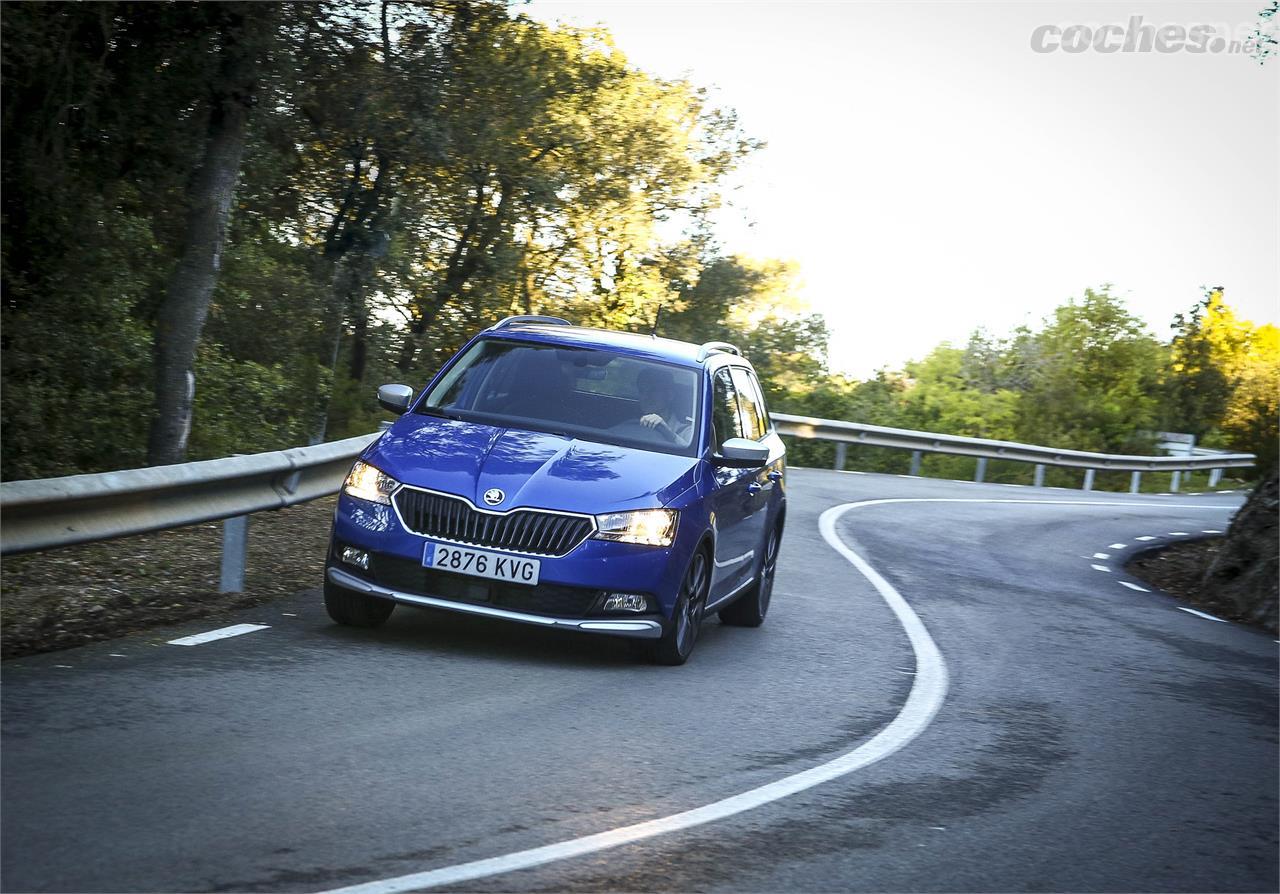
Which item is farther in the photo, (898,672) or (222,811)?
(898,672)

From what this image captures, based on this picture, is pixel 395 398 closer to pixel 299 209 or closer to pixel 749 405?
pixel 749 405

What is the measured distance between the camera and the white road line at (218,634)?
767 cm

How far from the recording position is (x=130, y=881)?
14.0 ft

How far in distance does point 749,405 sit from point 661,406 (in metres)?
1.74

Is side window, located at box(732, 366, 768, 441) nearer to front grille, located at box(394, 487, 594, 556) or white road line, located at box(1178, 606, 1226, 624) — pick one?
front grille, located at box(394, 487, 594, 556)

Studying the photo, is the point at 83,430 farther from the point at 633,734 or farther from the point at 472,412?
the point at 633,734

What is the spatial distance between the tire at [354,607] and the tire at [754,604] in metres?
2.59

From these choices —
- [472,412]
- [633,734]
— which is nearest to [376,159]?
[472,412]

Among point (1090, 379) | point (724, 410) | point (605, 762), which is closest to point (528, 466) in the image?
point (724, 410)

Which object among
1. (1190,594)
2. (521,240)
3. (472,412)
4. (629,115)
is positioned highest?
(629,115)

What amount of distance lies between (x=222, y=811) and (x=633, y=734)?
2.21 meters

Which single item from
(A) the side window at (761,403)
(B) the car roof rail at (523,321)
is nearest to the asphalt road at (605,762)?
(A) the side window at (761,403)

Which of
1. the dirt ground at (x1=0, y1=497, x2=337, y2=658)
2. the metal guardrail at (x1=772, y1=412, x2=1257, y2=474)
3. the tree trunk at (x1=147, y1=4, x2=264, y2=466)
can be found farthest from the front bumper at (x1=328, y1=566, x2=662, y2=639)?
the metal guardrail at (x1=772, y1=412, x2=1257, y2=474)

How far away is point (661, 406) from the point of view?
9406mm
